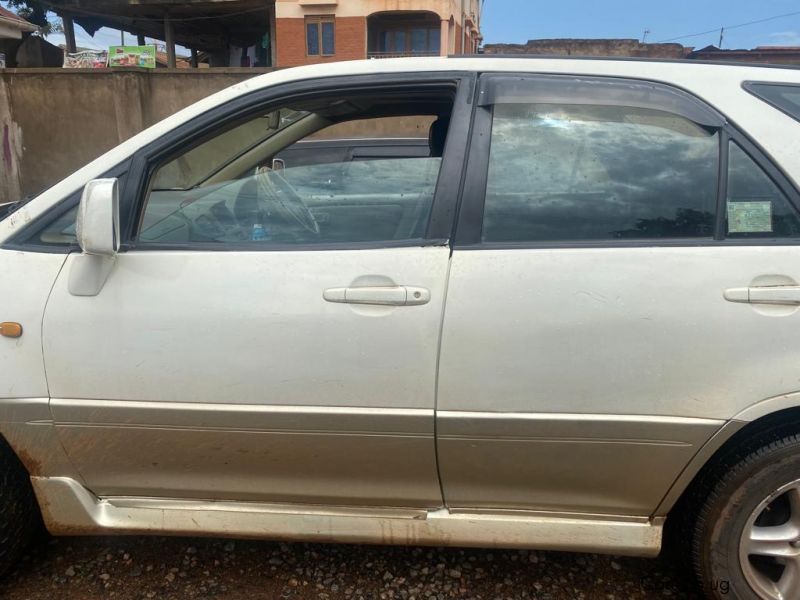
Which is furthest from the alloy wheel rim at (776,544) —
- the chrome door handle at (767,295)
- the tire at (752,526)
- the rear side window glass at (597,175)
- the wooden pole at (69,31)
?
the wooden pole at (69,31)

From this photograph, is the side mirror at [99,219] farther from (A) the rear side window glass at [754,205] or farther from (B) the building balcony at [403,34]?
(B) the building balcony at [403,34]

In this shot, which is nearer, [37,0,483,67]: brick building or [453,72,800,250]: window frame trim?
[453,72,800,250]: window frame trim

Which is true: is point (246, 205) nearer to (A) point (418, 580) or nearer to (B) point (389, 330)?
(B) point (389, 330)

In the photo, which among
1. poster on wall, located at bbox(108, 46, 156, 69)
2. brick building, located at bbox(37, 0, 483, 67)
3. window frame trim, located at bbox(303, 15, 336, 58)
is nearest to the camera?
poster on wall, located at bbox(108, 46, 156, 69)

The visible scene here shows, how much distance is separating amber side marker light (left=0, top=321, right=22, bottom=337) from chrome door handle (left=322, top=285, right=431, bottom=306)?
3.09 feet

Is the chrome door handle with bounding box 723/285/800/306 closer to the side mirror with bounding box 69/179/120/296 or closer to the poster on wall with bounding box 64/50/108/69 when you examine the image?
the side mirror with bounding box 69/179/120/296

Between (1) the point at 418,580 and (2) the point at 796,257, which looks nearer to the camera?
(2) the point at 796,257

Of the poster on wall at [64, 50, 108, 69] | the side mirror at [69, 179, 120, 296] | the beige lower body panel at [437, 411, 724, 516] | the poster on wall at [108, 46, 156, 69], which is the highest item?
the poster on wall at [64, 50, 108, 69]

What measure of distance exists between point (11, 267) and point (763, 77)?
2.45m

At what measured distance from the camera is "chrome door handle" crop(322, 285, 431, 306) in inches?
69.1

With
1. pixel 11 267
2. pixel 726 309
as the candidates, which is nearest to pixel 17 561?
pixel 11 267

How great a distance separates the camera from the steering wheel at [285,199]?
79.5 inches

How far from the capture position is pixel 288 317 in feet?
5.80

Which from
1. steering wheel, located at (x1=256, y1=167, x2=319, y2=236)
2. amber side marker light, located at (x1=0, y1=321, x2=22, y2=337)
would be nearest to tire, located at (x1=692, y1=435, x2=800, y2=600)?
steering wheel, located at (x1=256, y1=167, x2=319, y2=236)
